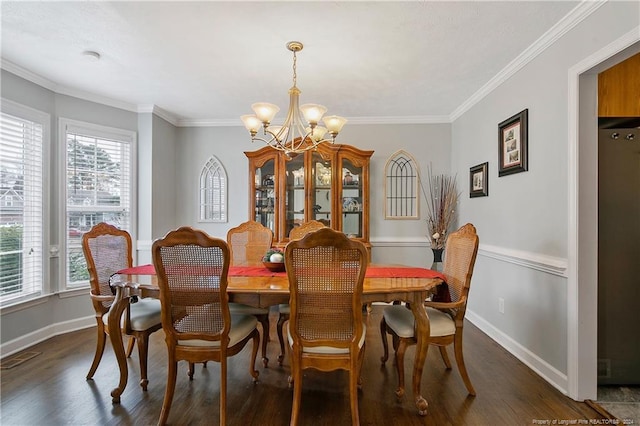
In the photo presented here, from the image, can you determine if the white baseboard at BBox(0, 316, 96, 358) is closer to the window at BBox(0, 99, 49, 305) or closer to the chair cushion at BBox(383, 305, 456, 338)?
the window at BBox(0, 99, 49, 305)

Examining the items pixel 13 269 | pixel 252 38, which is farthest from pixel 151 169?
pixel 252 38

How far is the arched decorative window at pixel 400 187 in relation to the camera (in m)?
4.23

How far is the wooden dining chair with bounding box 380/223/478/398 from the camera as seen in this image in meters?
2.01

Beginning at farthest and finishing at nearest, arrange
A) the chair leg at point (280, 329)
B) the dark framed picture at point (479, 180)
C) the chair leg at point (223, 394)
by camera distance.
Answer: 1. the dark framed picture at point (479, 180)
2. the chair leg at point (280, 329)
3. the chair leg at point (223, 394)

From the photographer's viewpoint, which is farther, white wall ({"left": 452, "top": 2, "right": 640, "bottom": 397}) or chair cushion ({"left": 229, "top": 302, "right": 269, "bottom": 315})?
chair cushion ({"left": 229, "top": 302, "right": 269, "bottom": 315})

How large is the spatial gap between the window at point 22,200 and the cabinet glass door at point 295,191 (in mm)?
2438

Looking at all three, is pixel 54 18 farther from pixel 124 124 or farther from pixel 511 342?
pixel 511 342

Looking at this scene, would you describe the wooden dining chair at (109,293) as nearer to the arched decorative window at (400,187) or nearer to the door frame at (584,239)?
the door frame at (584,239)

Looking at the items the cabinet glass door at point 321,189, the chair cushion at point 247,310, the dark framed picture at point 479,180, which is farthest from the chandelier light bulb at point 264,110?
the dark framed picture at point 479,180

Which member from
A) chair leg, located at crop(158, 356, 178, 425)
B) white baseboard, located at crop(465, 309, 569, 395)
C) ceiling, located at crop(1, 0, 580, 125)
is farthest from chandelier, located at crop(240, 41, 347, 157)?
white baseboard, located at crop(465, 309, 569, 395)

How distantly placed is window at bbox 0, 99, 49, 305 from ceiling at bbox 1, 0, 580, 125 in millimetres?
463

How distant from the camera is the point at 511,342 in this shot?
9.00 ft

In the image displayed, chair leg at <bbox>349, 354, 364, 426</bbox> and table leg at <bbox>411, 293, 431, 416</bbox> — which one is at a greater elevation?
table leg at <bbox>411, 293, 431, 416</bbox>

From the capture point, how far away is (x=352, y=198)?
13.1ft
